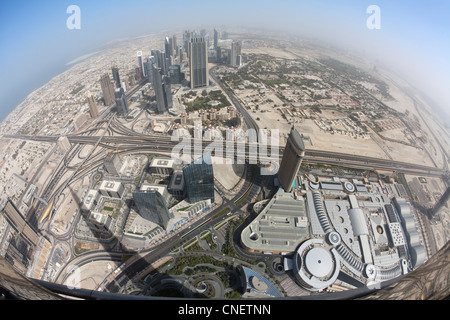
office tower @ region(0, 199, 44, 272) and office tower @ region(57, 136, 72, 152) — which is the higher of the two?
office tower @ region(57, 136, 72, 152)

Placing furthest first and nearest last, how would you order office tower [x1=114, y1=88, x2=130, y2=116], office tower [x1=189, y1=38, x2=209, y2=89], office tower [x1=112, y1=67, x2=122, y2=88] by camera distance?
office tower [x1=112, y1=67, x2=122, y2=88]
office tower [x1=189, y1=38, x2=209, y2=89]
office tower [x1=114, y1=88, x2=130, y2=116]

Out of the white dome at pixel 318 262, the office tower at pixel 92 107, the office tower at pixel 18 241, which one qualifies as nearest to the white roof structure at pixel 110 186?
the office tower at pixel 18 241

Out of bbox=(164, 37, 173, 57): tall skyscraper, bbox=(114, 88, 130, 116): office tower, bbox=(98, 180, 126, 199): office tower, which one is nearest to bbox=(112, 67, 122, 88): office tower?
bbox=(114, 88, 130, 116): office tower

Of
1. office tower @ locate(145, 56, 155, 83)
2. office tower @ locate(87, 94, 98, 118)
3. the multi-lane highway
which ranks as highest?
office tower @ locate(145, 56, 155, 83)

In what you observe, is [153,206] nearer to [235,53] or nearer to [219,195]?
[219,195]

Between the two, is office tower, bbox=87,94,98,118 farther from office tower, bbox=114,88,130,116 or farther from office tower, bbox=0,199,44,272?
office tower, bbox=0,199,44,272

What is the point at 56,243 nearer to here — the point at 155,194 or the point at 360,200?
the point at 155,194
